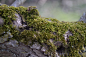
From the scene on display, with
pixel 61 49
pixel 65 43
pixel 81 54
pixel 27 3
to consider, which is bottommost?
pixel 81 54

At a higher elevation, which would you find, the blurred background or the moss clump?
the blurred background

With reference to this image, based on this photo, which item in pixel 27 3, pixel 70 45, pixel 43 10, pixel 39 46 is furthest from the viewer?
pixel 27 3

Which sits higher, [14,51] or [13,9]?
[13,9]

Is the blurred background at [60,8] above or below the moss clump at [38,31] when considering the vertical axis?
above

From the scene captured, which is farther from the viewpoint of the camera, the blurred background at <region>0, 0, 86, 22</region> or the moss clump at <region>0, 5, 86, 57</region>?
the blurred background at <region>0, 0, 86, 22</region>

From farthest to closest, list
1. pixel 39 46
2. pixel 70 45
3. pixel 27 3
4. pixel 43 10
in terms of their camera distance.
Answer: pixel 27 3, pixel 43 10, pixel 70 45, pixel 39 46

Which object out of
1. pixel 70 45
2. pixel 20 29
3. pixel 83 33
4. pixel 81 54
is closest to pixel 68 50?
pixel 70 45

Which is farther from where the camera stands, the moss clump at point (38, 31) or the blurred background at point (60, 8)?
the blurred background at point (60, 8)

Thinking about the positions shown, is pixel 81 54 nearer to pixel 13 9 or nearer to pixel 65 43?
pixel 65 43
